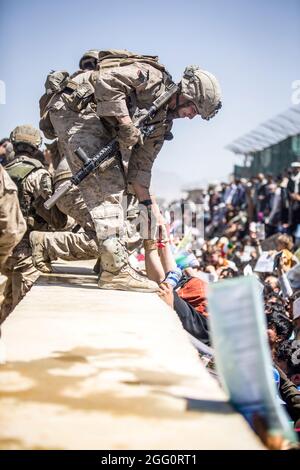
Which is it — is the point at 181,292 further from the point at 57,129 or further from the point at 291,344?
the point at 57,129

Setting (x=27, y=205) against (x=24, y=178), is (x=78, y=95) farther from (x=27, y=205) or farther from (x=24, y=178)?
(x=27, y=205)

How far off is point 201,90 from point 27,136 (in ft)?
6.68

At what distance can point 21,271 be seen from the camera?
6488mm

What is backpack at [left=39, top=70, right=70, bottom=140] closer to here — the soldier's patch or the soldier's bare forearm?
the soldier's patch

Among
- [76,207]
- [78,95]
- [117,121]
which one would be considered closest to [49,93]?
[78,95]

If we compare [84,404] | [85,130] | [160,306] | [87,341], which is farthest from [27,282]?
[84,404]

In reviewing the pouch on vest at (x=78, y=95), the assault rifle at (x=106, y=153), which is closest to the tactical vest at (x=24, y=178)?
the assault rifle at (x=106, y=153)

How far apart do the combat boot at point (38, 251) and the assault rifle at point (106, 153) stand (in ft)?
1.69

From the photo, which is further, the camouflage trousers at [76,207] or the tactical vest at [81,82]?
the camouflage trousers at [76,207]

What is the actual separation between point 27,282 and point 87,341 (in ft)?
10.9

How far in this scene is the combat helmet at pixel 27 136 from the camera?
6645 millimetres

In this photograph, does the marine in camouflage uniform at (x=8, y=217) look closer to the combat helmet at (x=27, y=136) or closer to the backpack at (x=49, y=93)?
the backpack at (x=49, y=93)

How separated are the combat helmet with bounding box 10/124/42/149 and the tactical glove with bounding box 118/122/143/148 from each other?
1607 mm

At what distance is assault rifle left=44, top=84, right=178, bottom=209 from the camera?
5305 millimetres
